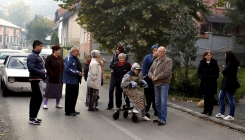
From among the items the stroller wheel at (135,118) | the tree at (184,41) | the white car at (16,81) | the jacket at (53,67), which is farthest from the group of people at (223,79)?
the white car at (16,81)

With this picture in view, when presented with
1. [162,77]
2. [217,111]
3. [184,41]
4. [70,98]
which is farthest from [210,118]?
[184,41]

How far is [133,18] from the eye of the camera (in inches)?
749

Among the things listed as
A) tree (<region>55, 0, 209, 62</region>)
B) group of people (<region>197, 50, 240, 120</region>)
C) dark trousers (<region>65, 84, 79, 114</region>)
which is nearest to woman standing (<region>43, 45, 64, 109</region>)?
dark trousers (<region>65, 84, 79, 114</region>)

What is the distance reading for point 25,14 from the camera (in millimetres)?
173250

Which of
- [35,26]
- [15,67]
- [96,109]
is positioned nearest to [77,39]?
[35,26]

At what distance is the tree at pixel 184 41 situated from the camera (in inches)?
620

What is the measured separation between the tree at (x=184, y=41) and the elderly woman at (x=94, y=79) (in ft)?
17.7

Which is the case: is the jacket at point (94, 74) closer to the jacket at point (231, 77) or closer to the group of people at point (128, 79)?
the group of people at point (128, 79)

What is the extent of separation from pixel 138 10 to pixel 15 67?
680 centimetres

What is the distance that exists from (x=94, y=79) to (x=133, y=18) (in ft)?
27.8

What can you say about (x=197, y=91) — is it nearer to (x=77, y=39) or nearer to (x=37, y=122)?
(x=37, y=122)

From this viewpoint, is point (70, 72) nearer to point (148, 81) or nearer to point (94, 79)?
point (94, 79)

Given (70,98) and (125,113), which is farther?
(70,98)

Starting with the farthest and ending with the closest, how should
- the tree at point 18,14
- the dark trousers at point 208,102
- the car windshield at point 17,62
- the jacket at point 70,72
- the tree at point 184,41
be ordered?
the tree at point 18,14, the tree at point 184,41, the car windshield at point 17,62, the dark trousers at point 208,102, the jacket at point 70,72
